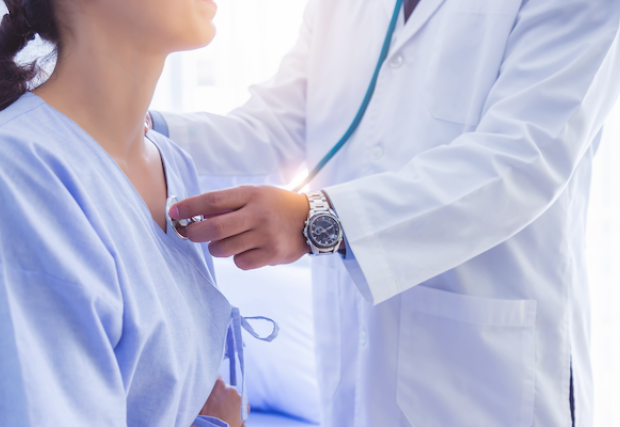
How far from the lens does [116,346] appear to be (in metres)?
0.53

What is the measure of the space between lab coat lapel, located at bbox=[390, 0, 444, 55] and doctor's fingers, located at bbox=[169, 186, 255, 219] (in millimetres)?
500

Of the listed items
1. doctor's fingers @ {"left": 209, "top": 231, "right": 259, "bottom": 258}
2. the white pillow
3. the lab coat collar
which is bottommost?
the white pillow

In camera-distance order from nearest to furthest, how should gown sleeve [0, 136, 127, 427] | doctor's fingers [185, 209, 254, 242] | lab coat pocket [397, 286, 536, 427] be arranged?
gown sleeve [0, 136, 127, 427], doctor's fingers [185, 209, 254, 242], lab coat pocket [397, 286, 536, 427]

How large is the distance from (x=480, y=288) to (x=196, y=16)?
0.67m

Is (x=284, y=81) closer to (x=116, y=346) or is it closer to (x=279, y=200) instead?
(x=279, y=200)

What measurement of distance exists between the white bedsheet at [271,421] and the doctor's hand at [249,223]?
3.40 feet

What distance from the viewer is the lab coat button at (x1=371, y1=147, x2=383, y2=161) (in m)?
0.93

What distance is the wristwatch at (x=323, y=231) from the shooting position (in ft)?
2.27

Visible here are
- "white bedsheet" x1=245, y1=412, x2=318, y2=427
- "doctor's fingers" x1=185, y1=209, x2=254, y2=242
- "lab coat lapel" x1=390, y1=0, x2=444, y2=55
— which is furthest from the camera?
"white bedsheet" x1=245, y1=412, x2=318, y2=427

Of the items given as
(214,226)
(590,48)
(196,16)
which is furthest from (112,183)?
(590,48)

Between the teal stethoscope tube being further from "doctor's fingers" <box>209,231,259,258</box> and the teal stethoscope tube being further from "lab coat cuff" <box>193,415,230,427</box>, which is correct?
"lab coat cuff" <box>193,415,230,427</box>

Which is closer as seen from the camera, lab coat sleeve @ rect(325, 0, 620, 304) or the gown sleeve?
the gown sleeve

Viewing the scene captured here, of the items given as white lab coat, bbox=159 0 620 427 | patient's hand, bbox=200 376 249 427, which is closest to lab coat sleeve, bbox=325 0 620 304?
white lab coat, bbox=159 0 620 427

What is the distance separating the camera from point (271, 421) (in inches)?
61.1
